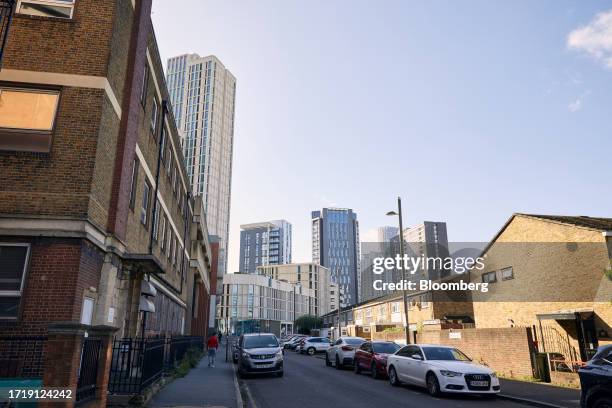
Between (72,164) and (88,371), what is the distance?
5280 mm

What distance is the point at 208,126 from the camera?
12406 centimetres

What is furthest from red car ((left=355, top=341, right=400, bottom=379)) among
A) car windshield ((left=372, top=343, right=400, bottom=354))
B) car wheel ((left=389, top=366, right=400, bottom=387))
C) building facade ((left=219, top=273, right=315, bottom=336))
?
building facade ((left=219, top=273, right=315, bottom=336))

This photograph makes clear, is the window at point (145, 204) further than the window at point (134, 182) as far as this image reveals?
Yes

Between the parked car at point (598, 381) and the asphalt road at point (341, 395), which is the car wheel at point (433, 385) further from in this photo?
the parked car at point (598, 381)

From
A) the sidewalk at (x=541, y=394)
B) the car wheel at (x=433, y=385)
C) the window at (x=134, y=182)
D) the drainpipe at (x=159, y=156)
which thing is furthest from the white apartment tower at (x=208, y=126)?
the car wheel at (x=433, y=385)

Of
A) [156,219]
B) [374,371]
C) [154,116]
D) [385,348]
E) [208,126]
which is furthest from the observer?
[208,126]

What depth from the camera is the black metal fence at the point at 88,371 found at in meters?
7.33

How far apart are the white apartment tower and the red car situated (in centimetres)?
10316

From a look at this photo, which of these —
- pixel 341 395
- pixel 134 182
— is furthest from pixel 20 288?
pixel 341 395

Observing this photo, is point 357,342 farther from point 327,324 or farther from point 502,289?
point 327,324

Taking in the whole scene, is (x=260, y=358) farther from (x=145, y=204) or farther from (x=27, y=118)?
(x=27, y=118)

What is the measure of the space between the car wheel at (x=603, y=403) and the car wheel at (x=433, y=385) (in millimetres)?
4943

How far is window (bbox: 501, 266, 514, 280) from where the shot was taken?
82.3 feet

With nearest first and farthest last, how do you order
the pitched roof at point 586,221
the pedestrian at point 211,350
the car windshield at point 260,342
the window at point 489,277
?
the car windshield at point 260,342 → the pitched roof at point 586,221 → the pedestrian at point 211,350 → the window at point 489,277
